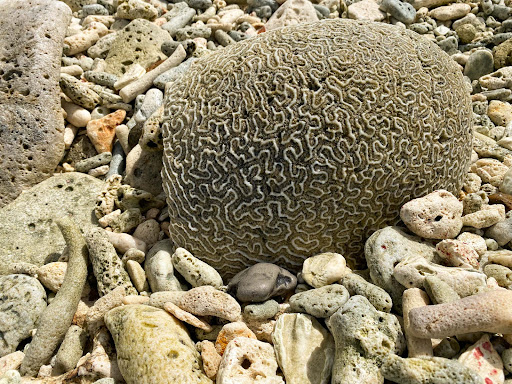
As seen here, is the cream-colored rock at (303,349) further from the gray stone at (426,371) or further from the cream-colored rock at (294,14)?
the cream-colored rock at (294,14)

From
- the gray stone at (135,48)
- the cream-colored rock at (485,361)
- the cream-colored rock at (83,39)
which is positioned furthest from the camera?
the cream-colored rock at (83,39)

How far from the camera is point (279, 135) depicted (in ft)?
10.7

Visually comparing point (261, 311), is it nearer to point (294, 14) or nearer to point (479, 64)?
point (294, 14)

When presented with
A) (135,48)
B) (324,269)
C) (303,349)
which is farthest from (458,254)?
(135,48)

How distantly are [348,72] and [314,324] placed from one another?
1891 mm

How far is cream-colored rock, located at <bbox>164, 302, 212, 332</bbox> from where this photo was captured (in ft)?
9.73

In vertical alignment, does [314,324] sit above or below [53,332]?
above

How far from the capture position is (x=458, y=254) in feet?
10.0

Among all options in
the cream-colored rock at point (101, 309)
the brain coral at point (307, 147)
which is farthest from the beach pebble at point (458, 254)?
the cream-colored rock at point (101, 309)

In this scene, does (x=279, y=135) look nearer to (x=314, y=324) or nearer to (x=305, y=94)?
(x=305, y=94)

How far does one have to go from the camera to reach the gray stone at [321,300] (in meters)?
2.85

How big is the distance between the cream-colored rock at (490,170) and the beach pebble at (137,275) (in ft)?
10.6

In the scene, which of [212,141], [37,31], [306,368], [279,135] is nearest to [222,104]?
[212,141]

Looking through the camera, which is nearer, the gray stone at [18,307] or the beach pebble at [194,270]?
the gray stone at [18,307]
